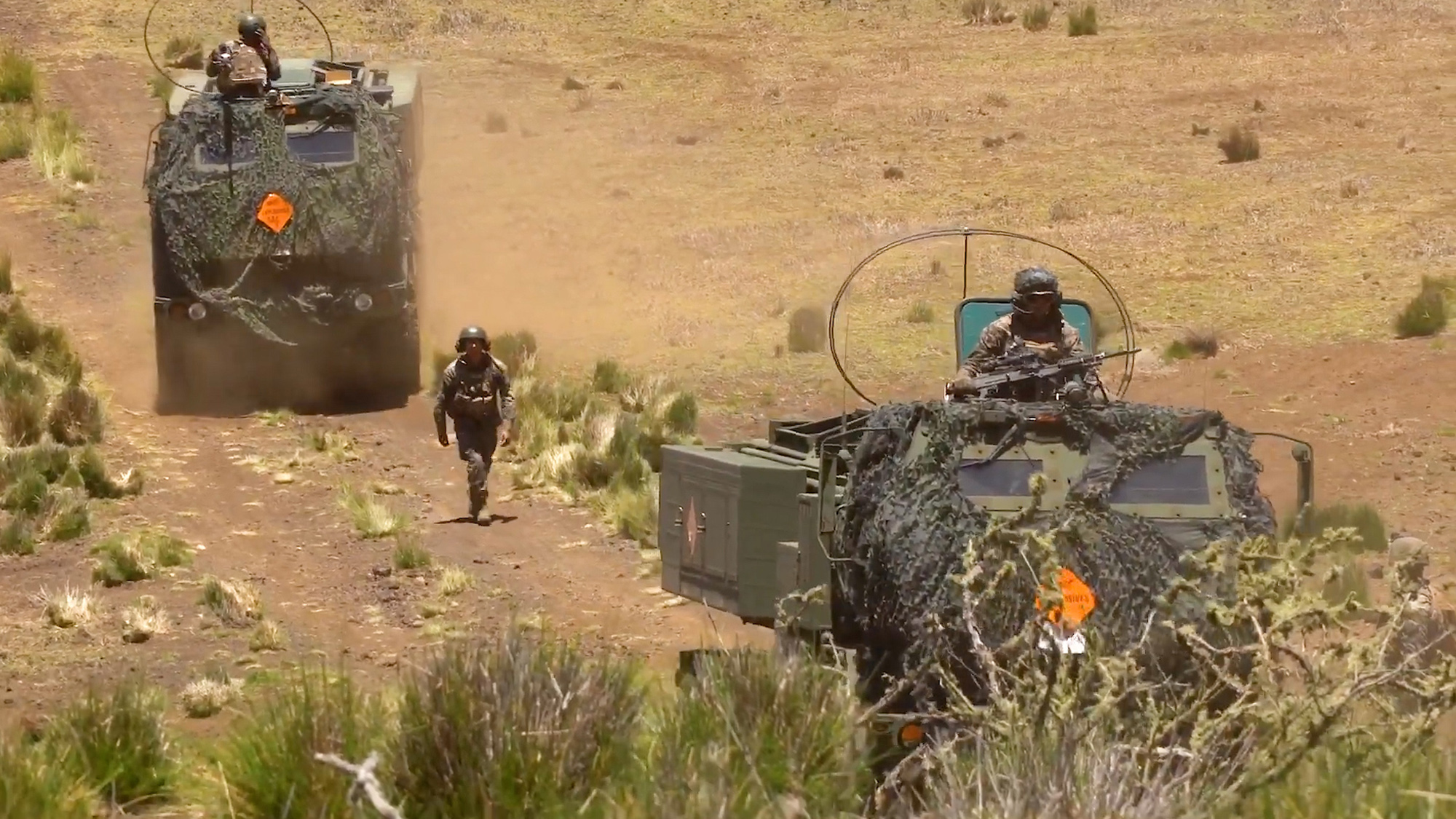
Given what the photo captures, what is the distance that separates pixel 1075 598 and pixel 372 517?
7730mm

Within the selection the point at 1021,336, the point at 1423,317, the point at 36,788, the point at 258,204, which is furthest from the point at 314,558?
the point at 1423,317

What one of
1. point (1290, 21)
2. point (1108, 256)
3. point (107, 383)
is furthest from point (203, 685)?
point (1290, 21)

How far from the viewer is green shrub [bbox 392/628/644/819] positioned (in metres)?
6.82

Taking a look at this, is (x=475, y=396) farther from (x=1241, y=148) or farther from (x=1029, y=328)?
(x=1241, y=148)

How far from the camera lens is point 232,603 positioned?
12570mm

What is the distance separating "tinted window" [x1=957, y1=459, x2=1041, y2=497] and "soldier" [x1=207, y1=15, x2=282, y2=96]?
10927mm

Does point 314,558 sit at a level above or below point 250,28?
below

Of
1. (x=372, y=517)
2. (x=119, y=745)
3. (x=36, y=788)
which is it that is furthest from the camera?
(x=372, y=517)

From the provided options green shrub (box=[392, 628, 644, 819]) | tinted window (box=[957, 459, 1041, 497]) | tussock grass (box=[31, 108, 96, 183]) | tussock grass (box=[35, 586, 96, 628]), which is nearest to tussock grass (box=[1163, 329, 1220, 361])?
tussock grass (box=[35, 586, 96, 628])

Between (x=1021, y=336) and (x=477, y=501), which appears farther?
(x=477, y=501)

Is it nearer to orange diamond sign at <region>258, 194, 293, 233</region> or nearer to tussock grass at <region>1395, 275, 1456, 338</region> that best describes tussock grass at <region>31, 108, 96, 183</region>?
orange diamond sign at <region>258, 194, 293, 233</region>

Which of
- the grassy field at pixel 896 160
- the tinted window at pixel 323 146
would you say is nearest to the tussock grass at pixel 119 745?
the tinted window at pixel 323 146

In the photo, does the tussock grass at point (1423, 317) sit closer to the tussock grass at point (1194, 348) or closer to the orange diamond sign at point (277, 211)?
the tussock grass at point (1194, 348)

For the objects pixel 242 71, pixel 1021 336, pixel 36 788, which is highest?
pixel 242 71
